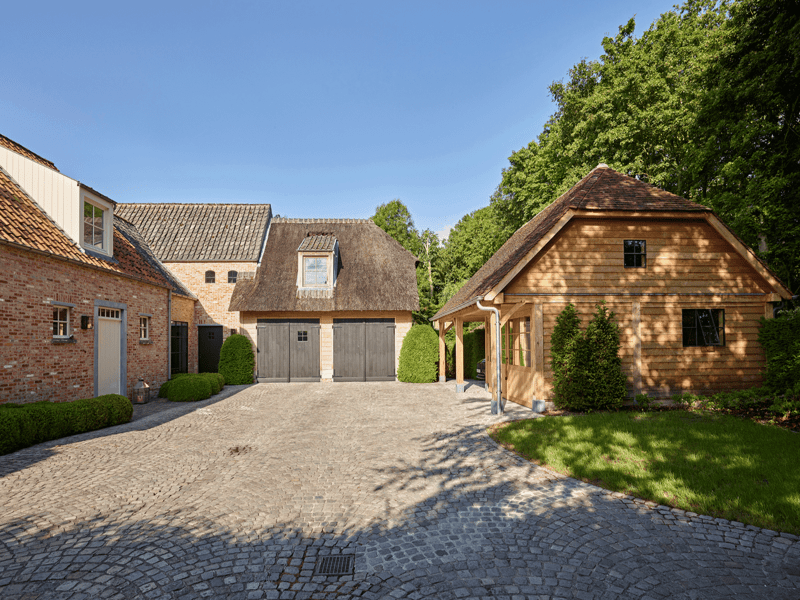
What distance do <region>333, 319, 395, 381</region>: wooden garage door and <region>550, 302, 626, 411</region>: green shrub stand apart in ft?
30.0

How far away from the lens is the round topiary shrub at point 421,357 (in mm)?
17094

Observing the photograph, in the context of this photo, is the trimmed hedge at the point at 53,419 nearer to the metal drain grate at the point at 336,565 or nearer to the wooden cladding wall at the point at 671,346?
the metal drain grate at the point at 336,565

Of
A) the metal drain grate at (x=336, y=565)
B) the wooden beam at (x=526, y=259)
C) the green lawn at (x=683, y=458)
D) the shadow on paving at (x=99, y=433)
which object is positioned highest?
the wooden beam at (x=526, y=259)

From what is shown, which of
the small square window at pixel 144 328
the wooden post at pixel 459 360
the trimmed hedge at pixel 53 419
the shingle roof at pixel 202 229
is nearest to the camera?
the trimmed hedge at pixel 53 419

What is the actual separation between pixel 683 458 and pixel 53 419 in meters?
11.6

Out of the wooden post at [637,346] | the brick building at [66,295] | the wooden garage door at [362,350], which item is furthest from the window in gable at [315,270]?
the wooden post at [637,346]

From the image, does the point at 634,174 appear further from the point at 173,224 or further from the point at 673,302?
the point at 173,224

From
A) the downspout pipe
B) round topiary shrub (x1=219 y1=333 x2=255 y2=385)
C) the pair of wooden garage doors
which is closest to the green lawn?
the downspout pipe

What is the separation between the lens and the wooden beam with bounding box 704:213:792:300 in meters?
10.8

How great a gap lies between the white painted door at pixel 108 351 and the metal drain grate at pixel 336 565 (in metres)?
10.4

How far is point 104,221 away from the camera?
1206cm

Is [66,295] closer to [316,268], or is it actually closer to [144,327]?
[144,327]

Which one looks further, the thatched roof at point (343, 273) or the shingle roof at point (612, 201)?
the thatched roof at point (343, 273)

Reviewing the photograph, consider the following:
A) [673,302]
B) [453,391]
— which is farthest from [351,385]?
[673,302]
